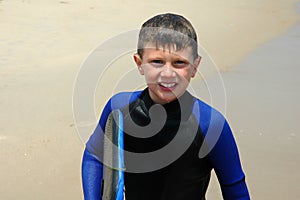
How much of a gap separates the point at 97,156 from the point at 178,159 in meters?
0.28

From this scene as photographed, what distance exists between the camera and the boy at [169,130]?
55.1 inches

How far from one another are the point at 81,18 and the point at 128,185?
23.0 ft

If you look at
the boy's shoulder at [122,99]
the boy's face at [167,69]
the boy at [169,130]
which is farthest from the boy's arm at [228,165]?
the boy's shoulder at [122,99]

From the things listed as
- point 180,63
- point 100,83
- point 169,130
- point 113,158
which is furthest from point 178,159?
point 100,83

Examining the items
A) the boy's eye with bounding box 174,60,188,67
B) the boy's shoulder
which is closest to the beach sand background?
the boy's shoulder

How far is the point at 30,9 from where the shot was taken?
862cm

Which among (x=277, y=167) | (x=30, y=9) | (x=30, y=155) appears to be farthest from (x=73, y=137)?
(x=30, y=9)

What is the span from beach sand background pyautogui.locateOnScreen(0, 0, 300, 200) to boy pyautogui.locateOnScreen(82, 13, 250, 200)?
31.5 inches

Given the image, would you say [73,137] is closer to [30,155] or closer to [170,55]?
[30,155]

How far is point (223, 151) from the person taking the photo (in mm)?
1474

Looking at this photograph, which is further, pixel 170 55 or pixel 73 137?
pixel 73 137

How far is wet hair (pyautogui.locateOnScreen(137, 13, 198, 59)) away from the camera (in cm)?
139

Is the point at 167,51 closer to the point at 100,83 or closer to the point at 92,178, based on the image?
the point at 92,178

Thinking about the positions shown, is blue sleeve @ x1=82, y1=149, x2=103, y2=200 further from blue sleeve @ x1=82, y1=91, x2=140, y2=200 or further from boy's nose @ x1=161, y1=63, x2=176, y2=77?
boy's nose @ x1=161, y1=63, x2=176, y2=77
